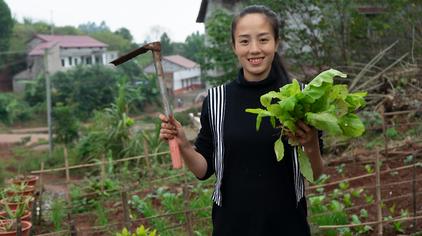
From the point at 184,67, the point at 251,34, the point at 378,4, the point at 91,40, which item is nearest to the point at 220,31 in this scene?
the point at 378,4

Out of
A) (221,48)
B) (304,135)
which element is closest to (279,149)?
(304,135)

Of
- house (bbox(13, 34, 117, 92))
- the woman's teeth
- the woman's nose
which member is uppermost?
house (bbox(13, 34, 117, 92))

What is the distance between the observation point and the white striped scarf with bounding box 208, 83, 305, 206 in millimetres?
1835

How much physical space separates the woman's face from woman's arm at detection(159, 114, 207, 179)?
332 millimetres

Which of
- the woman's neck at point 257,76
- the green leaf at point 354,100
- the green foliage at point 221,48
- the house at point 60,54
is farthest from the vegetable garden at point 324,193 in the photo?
the house at point 60,54

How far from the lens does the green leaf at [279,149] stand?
64.5 inches

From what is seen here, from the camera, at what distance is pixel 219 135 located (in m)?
1.86

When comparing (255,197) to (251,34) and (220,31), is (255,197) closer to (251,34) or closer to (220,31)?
(251,34)

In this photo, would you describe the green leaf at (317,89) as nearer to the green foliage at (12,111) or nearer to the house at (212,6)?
the house at (212,6)

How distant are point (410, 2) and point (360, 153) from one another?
313 cm

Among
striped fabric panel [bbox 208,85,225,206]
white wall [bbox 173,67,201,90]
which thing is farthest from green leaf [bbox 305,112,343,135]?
white wall [bbox 173,67,201,90]

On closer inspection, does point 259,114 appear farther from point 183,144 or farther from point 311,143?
point 183,144

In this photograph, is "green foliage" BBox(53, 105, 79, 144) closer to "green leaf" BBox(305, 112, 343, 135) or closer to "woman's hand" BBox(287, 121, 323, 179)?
"woman's hand" BBox(287, 121, 323, 179)

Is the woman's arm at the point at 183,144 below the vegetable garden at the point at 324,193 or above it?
above
